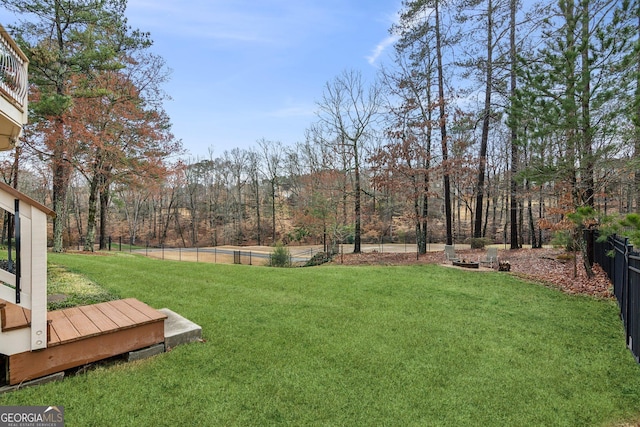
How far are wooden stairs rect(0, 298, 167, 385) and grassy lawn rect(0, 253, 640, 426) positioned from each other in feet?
0.52

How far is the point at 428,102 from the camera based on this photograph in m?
14.6

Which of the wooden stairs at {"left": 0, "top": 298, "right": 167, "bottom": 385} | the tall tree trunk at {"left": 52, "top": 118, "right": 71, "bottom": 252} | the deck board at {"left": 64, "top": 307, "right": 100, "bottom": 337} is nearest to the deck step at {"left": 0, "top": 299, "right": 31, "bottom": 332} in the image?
the wooden stairs at {"left": 0, "top": 298, "right": 167, "bottom": 385}

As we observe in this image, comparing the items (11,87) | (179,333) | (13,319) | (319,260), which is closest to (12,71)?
(11,87)

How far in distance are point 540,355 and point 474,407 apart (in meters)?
1.65

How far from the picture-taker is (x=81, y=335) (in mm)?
2664

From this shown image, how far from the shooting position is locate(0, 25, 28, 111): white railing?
4.50 meters

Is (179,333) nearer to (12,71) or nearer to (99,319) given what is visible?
(99,319)

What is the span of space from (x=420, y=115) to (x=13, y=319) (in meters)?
14.7

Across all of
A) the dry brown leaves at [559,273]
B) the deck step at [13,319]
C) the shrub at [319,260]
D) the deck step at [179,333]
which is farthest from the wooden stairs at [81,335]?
the shrub at [319,260]

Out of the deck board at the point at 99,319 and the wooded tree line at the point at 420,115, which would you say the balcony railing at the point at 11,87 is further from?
the wooded tree line at the point at 420,115

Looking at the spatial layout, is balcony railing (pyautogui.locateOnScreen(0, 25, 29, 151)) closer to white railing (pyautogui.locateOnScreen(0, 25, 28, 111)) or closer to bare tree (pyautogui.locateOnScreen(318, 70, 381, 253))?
white railing (pyautogui.locateOnScreen(0, 25, 28, 111))

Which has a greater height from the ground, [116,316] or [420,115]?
[420,115]

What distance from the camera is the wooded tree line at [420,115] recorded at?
21.1ft

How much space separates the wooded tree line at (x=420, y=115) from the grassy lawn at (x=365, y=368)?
107 inches
